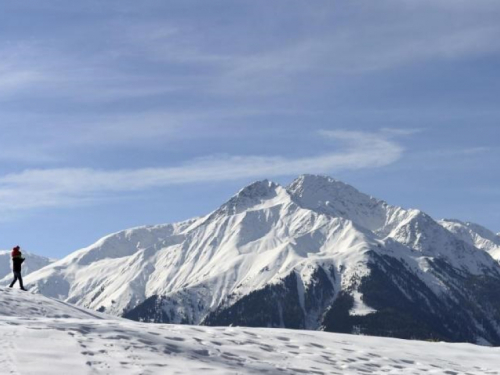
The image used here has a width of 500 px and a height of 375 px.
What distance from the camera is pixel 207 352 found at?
2831 cm

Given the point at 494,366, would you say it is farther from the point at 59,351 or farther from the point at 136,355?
the point at 59,351

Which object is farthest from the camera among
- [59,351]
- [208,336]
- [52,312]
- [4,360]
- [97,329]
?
[52,312]

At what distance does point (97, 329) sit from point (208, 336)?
435 cm

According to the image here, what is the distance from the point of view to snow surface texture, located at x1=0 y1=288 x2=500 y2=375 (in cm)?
2442

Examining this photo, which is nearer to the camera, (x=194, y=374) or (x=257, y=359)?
(x=194, y=374)

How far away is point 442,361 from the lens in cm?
3266

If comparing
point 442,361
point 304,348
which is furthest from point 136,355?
point 442,361

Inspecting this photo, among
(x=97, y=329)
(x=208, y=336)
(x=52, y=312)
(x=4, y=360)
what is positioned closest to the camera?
(x=4, y=360)

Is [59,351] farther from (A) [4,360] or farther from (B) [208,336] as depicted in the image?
(B) [208,336]

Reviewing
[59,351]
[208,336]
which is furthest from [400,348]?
[59,351]

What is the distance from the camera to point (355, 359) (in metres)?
30.9

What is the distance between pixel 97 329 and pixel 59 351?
13.8 feet

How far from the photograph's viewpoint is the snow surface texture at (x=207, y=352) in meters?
24.4

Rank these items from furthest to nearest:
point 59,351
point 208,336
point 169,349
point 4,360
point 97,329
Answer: point 208,336 < point 97,329 < point 169,349 < point 59,351 < point 4,360
